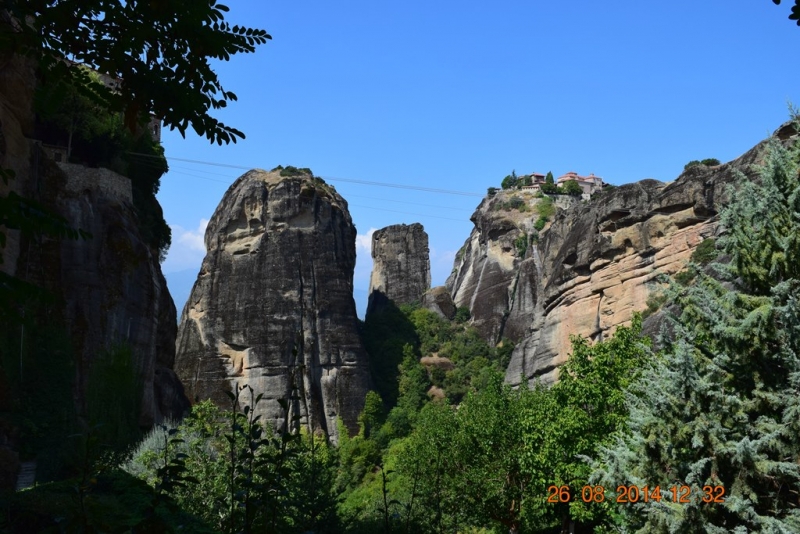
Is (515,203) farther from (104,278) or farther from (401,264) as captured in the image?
(104,278)

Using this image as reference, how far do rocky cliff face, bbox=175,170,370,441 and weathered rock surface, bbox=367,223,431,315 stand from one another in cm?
2230

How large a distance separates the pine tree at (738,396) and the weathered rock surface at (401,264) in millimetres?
68486

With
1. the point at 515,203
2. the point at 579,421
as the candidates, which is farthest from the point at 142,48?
the point at 515,203

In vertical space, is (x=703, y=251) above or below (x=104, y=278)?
above

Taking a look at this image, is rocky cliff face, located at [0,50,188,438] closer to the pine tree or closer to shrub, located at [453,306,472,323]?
the pine tree

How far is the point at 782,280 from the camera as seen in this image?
1371 cm

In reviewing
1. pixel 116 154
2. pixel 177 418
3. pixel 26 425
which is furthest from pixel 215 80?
pixel 177 418

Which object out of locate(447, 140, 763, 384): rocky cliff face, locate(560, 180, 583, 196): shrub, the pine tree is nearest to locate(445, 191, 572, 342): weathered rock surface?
locate(560, 180, 583, 196): shrub

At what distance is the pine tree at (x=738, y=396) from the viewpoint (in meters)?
12.7

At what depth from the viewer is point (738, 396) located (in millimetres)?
13406

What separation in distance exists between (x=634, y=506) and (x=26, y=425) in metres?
16.7

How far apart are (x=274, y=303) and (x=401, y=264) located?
29.2m

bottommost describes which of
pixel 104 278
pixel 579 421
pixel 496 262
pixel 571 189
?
pixel 579 421

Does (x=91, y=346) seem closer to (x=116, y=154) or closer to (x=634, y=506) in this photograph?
(x=116, y=154)
